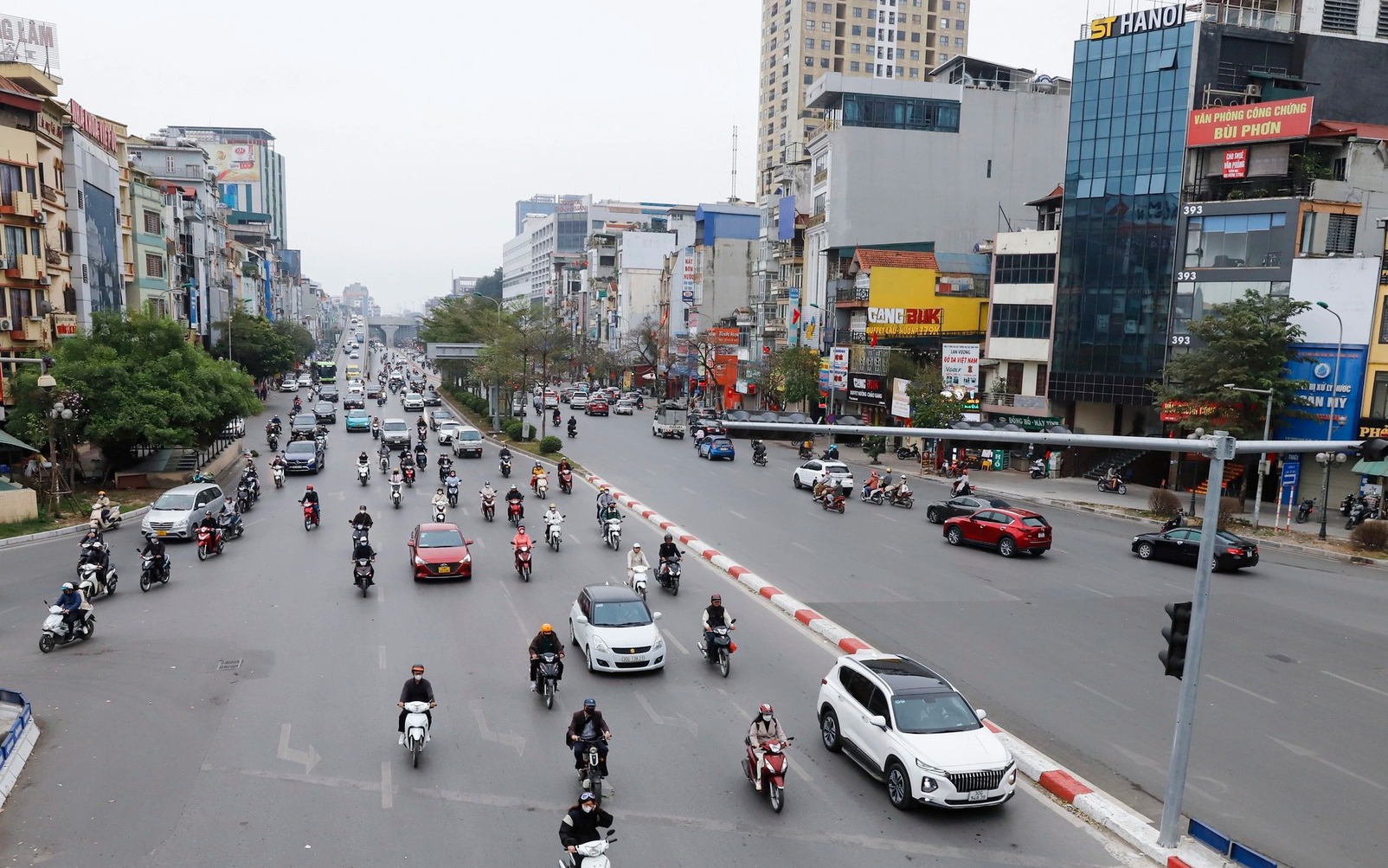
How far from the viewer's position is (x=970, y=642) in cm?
1852

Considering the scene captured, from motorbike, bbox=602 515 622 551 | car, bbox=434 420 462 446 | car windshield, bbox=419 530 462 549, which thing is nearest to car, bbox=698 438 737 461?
car, bbox=434 420 462 446

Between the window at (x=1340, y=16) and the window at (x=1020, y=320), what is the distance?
70.0 ft

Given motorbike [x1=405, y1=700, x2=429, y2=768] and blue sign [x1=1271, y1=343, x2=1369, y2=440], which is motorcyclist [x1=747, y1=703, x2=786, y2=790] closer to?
motorbike [x1=405, y1=700, x2=429, y2=768]

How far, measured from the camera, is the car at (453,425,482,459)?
50.9 m

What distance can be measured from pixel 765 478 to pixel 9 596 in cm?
3189

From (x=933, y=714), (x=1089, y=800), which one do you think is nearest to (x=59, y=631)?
(x=933, y=714)

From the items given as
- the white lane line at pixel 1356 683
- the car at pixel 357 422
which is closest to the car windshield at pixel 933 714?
the white lane line at pixel 1356 683

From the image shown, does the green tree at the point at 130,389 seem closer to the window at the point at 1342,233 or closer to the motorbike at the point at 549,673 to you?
the motorbike at the point at 549,673

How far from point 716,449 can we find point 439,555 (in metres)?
32.7

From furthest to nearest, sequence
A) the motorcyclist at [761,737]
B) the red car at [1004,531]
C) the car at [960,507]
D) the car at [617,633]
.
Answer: the car at [960,507]
the red car at [1004,531]
the car at [617,633]
the motorcyclist at [761,737]

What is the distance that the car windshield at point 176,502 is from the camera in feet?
90.7

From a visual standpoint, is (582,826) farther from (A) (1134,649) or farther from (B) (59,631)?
(A) (1134,649)

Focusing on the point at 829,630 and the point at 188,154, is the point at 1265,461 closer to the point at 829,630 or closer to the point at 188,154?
the point at 829,630

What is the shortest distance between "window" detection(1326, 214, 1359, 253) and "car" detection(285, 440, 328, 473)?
46.3 m
